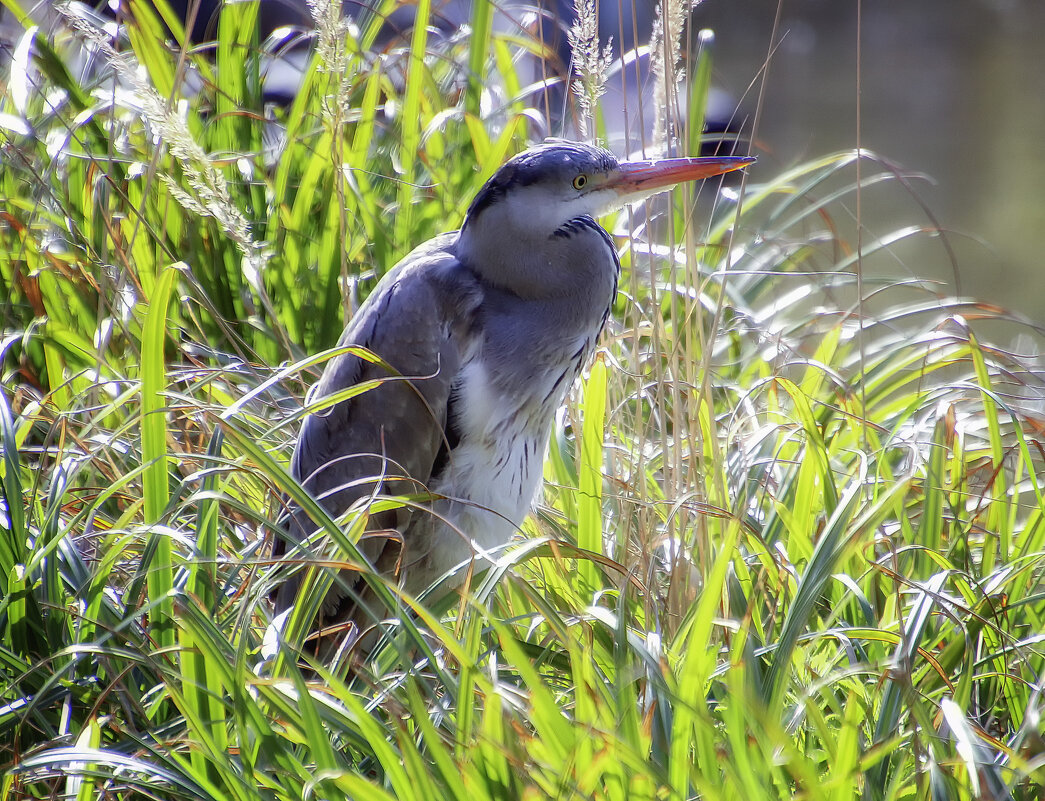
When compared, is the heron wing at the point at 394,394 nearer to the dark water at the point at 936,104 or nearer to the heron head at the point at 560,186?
the heron head at the point at 560,186

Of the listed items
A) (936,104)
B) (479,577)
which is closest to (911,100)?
(936,104)

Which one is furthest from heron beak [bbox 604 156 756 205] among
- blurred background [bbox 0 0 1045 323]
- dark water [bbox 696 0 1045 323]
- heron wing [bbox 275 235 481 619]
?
dark water [bbox 696 0 1045 323]

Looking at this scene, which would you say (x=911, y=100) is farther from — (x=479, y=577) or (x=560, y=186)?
(x=479, y=577)

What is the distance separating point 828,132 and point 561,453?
22.5 ft

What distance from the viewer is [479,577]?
1.71 m

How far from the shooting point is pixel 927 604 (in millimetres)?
1503

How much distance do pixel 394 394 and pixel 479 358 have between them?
20cm

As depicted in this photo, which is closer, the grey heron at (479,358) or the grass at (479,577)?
the grass at (479,577)

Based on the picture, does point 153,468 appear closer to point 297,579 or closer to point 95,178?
point 297,579

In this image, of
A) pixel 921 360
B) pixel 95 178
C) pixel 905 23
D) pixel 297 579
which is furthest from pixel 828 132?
pixel 297 579

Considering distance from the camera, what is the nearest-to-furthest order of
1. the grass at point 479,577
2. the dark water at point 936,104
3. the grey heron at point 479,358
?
the grass at point 479,577 < the grey heron at point 479,358 < the dark water at point 936,104

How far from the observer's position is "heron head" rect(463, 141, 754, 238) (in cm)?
209

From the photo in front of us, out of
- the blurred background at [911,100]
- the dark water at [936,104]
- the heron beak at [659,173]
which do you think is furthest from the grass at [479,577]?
the dark water at [936,104]

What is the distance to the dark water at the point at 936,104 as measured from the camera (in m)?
6.55
